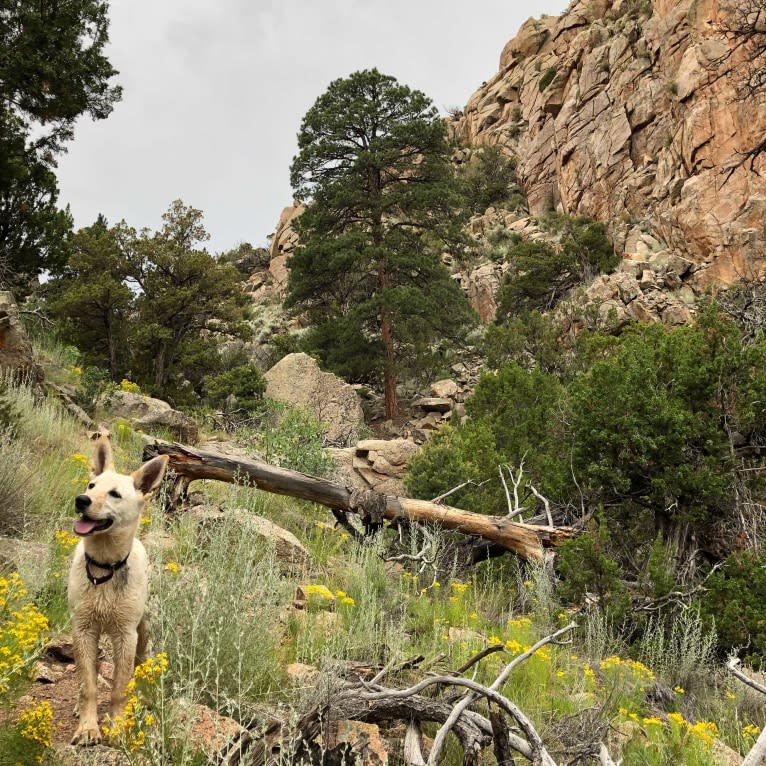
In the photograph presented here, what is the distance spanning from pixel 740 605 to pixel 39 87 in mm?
14268

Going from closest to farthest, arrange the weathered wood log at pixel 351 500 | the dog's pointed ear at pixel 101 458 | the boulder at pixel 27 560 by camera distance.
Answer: the dog's pointed ear at pixel 101 458, the boulder at pixel 27 560, the weathered wood log at pixel 351 500

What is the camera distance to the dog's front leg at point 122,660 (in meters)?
2.33

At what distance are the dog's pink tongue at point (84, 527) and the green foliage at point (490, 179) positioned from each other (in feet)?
129

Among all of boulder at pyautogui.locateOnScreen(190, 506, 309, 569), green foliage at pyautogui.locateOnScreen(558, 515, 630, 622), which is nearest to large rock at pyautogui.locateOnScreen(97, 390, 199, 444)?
boulder at pyautogui.locateOnScreen(190, 506, 309, 569)

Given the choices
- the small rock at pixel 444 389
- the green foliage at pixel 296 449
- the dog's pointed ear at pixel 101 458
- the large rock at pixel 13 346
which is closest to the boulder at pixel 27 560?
the dog's pointed ear at pixel 101 458

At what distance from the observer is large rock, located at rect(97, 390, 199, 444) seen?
405 inches

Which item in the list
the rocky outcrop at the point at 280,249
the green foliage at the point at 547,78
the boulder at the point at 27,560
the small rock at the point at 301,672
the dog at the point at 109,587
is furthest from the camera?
the rocky outcrop at the point at 280,249

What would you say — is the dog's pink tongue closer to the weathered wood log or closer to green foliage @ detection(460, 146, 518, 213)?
the weathered wood log

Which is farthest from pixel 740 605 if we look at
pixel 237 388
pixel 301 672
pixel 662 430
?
pixel 237 388

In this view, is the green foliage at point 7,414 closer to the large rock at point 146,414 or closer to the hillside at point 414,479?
the hillside at point 414,479

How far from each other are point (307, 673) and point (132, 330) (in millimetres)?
16206

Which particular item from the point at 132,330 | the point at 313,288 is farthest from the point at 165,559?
the point at 313,288

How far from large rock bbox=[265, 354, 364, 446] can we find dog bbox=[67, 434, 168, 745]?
47.6 ft

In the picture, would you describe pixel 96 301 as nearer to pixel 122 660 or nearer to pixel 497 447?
pixel 497 447
